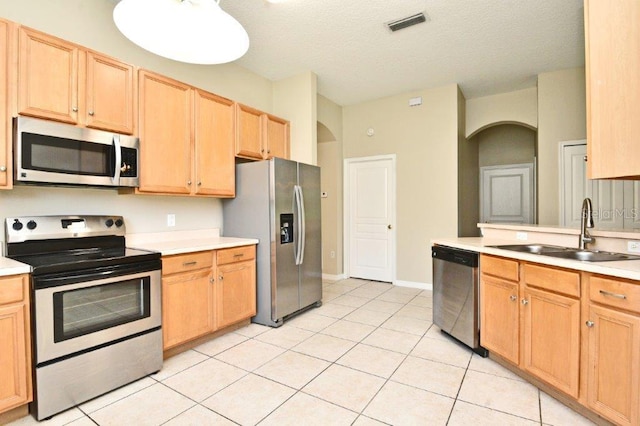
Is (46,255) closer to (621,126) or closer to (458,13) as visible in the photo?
(621,126)

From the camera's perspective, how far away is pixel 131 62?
284 cm

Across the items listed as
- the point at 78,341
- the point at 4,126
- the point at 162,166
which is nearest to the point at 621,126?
the point at 162,166

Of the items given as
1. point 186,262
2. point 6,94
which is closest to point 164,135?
point 6,94

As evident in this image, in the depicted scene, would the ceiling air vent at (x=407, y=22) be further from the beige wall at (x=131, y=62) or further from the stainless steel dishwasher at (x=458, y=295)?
the stainless steel dishwasher at (x=458, y=295)

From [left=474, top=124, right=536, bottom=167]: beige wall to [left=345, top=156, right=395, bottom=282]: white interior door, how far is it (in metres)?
2.49

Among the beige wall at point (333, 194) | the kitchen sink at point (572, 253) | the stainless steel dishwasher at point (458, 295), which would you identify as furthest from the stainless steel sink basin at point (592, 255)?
the beige wall at point (333, 194)

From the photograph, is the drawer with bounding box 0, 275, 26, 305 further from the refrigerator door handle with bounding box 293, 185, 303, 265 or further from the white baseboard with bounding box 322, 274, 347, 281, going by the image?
the white baseboard with bounding box 322, 274, 347, 281

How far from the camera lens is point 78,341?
1.94m

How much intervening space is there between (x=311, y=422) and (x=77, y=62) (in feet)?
9.20

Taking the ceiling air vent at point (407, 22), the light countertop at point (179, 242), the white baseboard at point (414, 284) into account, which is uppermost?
the ceiling air vent at point (407, 22)

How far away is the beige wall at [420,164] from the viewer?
461 cm

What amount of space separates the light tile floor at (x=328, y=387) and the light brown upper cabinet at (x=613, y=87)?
1.48 metres

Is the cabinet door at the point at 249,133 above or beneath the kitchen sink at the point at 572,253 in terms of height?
above

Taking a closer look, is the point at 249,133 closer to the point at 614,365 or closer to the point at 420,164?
the point at 420,164
